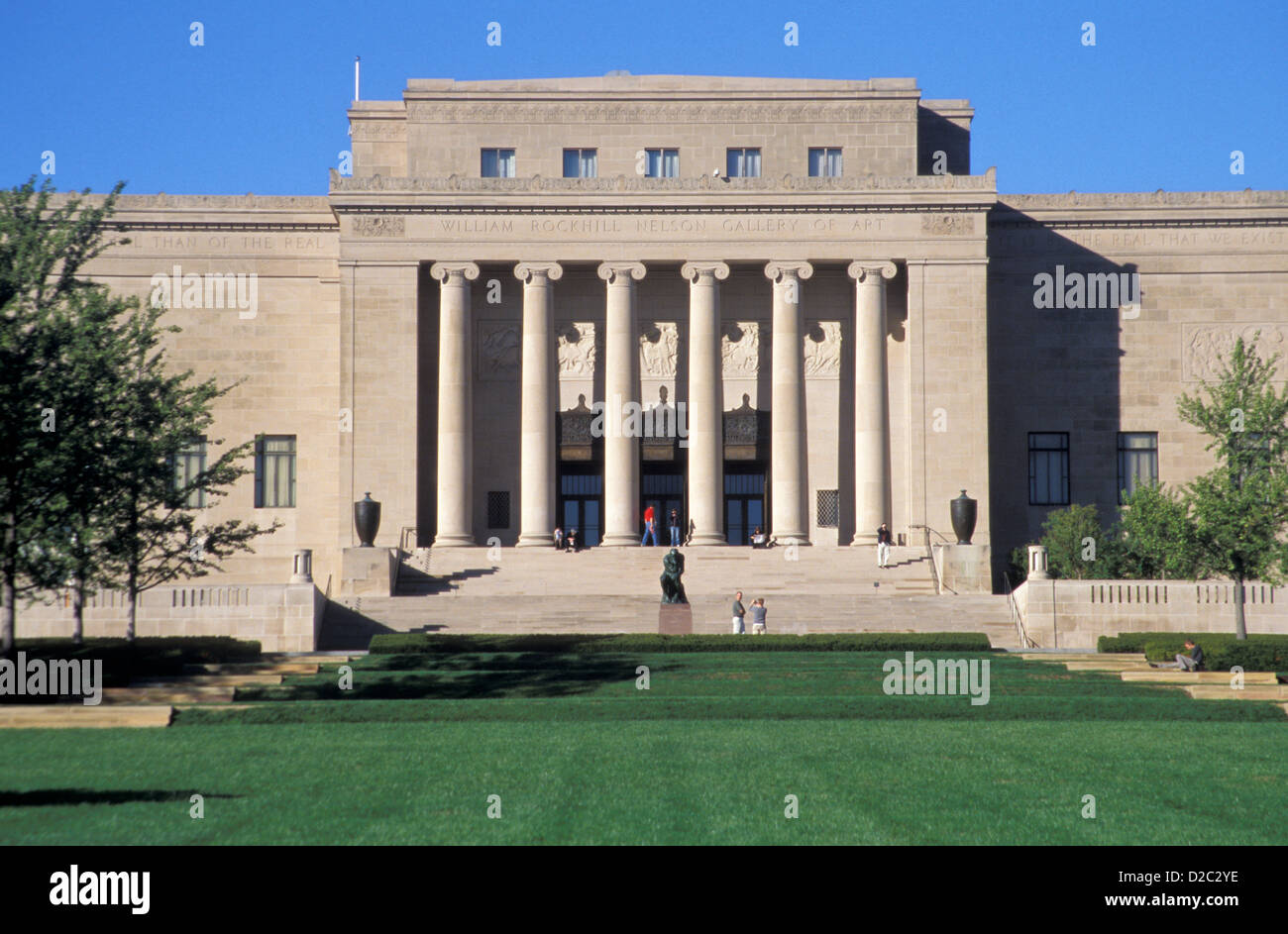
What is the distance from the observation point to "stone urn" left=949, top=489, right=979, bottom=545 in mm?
52906

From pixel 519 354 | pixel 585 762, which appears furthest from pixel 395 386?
pixel 585 762

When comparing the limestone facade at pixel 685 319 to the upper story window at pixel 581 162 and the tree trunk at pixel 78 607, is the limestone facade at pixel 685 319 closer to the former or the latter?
the upper story window at pixel 581 162

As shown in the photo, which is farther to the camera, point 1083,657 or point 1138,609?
point 1138,609

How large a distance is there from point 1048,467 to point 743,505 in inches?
491

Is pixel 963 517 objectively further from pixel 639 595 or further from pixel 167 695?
pixel 167 695

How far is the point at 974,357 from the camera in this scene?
186 feet

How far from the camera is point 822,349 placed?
198ft

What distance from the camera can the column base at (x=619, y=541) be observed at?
5584 centimetres

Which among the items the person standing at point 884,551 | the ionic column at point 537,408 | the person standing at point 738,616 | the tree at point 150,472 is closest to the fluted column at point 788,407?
the person standing at point 884,551

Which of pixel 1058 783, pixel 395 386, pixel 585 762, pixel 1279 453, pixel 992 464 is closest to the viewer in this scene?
pixel 1058 783

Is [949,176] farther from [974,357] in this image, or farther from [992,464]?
[992,464]

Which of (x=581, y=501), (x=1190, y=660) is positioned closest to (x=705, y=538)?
(x=581, y=501)

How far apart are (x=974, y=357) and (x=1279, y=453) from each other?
1667 centimetres

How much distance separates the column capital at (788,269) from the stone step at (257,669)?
2908 cm
